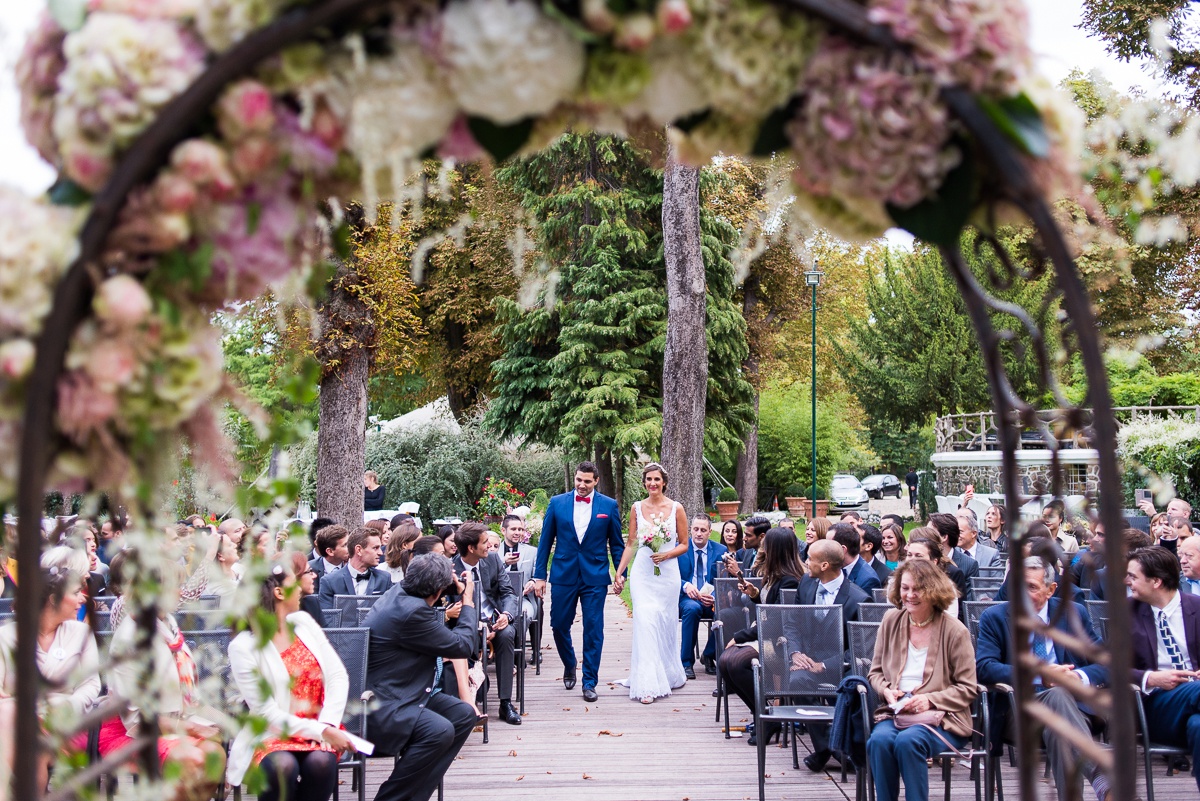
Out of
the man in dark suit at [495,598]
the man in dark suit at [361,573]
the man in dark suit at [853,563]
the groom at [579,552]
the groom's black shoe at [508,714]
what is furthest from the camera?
the groom at [579,552]

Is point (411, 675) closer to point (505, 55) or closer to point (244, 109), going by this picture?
point (244, 109)

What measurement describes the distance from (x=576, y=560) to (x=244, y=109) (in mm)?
7772

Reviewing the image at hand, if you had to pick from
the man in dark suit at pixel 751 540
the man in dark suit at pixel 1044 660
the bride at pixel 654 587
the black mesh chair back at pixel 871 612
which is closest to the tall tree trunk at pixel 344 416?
the bride at pixel 654 587

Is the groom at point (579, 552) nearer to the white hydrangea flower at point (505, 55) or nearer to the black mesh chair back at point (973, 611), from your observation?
the black mesh chair back at point (973, 611)

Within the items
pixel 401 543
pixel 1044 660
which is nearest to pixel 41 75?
pixel 1044 660

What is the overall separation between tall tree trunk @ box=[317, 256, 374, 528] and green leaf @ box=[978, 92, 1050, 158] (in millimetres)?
→ 12060

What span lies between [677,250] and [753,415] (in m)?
8.98

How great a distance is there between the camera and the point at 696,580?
9.95 m

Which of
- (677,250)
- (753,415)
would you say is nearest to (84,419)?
(677,250)

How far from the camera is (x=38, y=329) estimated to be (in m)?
1.75

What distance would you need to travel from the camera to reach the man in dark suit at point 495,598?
307 inches

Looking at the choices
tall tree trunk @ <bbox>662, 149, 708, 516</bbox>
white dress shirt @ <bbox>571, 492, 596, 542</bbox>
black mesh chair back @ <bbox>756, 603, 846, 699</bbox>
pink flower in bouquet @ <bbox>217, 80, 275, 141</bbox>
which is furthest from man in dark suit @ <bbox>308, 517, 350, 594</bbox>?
tall tree trunk @ <bbox>662, 149, 708, 516</bbox>

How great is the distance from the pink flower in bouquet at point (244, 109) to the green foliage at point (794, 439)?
1354 inches

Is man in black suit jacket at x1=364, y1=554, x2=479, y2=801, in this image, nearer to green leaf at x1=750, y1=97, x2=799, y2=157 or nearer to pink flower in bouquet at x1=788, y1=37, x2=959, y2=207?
green leaf at x1=750, y1=97, x2=799, y2=157
